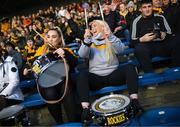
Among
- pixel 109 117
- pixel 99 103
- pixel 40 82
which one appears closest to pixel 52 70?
pixel 40 82

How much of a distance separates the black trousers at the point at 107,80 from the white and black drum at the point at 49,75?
0.22 meters

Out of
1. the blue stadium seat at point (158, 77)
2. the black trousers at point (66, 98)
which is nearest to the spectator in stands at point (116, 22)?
the blue stadium seat at point (158, 77)

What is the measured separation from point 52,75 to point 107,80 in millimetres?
606

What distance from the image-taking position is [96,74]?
155 inches

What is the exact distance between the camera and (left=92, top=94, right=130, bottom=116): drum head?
123 inches

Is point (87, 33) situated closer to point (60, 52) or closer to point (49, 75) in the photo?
point (60, 52)

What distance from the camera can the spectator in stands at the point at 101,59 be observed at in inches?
148

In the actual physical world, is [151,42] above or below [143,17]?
below

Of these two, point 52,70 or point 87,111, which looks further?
point 52,70

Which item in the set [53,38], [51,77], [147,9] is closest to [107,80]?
[51,77]

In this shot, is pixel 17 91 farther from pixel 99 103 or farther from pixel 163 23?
pixel 163 23

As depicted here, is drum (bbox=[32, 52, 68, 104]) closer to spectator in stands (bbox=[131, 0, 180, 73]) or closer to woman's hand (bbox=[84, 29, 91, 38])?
woman's hand (bbox=[84, 29, 91, 38])

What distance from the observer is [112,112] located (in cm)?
311

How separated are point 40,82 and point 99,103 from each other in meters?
0.81
